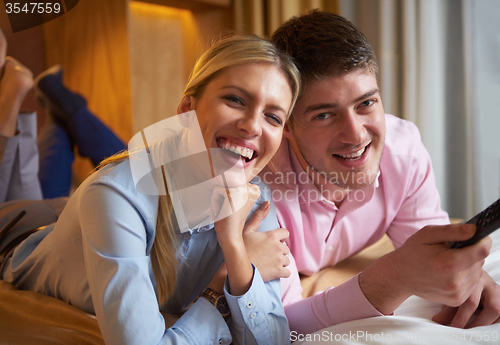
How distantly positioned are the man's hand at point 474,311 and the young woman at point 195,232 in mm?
230

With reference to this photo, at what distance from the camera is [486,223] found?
1.46 ft

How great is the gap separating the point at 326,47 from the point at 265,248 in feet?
1.22

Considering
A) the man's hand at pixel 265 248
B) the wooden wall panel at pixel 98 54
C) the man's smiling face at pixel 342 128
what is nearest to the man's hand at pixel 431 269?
the man's hand at pixel 265 248

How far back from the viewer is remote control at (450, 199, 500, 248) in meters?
0.43

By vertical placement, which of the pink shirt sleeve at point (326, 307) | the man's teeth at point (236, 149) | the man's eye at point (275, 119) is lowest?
the pink shirt sleeve at point (326, 307)

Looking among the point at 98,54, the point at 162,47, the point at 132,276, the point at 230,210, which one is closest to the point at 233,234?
the point at 230,210

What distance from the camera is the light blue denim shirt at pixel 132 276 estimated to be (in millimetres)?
537

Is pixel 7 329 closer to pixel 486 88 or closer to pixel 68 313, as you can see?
pixel 68 313

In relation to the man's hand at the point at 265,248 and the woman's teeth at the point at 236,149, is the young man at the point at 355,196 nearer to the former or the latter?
the man's hand at the point at 265,248

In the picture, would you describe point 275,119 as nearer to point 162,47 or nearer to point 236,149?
point 236,149

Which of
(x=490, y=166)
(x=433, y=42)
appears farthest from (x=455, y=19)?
(x=490, y=166)

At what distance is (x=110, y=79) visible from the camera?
71.3 inches

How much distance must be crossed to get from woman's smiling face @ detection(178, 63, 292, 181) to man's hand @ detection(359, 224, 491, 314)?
25 centimetres

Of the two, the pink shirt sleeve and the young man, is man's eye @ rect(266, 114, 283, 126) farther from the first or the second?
the pink shirt sleeve
